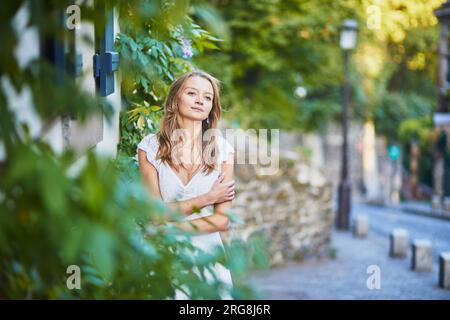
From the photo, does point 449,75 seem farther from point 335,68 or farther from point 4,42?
point 4,42

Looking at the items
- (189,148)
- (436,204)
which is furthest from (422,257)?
(436,204)

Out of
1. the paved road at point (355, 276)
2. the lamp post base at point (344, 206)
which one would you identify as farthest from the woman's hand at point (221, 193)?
the lamp post base at point (344, 206)

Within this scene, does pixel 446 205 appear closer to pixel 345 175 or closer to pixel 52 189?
pixel 345 175

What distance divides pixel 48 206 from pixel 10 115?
202mm

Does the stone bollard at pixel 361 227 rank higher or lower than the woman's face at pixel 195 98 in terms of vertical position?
lower

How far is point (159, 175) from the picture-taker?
11.4 ft

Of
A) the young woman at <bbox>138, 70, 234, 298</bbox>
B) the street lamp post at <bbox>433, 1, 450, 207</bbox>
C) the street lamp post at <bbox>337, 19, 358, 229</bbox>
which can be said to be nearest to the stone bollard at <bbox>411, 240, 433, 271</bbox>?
the street lamp post at <bbox>337, 19, 358, 229</bbox>

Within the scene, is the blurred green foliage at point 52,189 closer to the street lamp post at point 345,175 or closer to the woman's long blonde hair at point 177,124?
the woman's long blonde hair at point 177,124

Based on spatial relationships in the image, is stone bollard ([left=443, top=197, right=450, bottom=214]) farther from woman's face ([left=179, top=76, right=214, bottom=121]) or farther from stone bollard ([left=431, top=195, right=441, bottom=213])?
woman's face ([left=179, top=76, right=214, bottom=121])

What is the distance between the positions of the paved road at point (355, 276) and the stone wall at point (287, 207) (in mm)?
267

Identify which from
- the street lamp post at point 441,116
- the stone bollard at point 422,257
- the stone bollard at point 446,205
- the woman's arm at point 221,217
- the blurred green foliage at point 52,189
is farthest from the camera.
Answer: the street lamp post at point 441,116

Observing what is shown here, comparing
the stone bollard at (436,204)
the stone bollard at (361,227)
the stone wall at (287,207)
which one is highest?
the stone wall at (287,207)

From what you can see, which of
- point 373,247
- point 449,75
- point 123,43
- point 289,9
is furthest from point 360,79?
point 123,43

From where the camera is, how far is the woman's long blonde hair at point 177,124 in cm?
344
